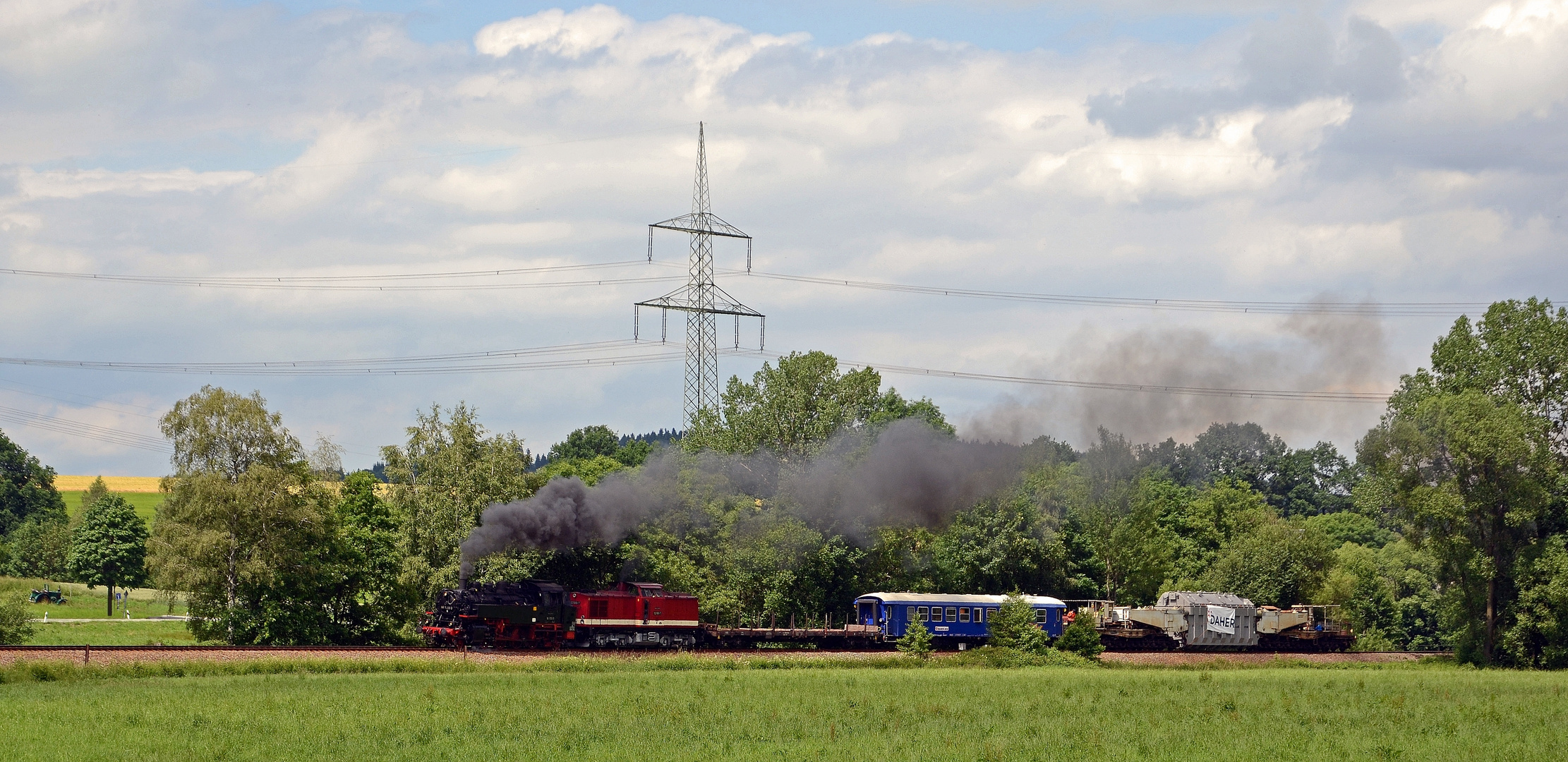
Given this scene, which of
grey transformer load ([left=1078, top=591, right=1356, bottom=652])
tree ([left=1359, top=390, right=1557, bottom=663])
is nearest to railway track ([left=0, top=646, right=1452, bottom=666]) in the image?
grey transformer load ([left=1078, top=591, right=1356, bottom=652])

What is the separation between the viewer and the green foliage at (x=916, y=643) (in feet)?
214

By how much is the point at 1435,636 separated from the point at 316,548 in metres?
77.3

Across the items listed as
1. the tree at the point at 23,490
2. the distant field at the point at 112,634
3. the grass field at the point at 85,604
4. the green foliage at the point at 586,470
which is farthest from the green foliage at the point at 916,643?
the tree at the point at 23,490

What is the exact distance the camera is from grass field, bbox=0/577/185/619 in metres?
103

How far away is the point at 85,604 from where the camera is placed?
11581 cm

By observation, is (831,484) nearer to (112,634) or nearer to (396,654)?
(396,654)

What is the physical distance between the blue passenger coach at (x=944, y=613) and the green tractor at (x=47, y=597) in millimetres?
78772

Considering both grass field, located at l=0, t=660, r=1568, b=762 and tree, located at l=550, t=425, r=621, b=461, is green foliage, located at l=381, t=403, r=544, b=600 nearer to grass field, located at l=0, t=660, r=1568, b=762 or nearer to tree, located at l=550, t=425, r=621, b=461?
grass field, located at l=0, t=660, r=1568, b=762

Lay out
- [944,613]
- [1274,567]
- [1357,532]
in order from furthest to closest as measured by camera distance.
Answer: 1. [1357,532]
2. [1274,567]
3. [944,613]

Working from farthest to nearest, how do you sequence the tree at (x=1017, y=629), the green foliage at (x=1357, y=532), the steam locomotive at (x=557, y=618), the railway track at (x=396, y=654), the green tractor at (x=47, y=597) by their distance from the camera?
the green foliage at (x=1357, y=532) < the green tractor at (x=47, y=597) < the tree at (x=1017, y=629) < the steam locomotive at (x=557, y=618) < the railway track at (x=396, y=654)

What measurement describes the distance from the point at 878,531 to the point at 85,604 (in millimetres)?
76981

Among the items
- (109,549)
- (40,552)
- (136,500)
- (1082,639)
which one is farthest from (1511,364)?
(136,500)

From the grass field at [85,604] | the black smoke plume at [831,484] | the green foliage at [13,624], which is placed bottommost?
the grass field at [85,604]

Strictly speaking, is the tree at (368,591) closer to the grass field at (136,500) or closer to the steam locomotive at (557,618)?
the steam locomotive at (557,618)
